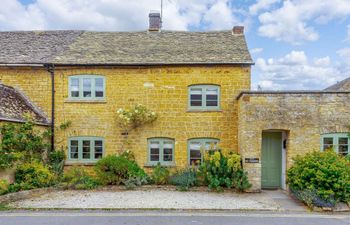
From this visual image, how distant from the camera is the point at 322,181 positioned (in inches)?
400

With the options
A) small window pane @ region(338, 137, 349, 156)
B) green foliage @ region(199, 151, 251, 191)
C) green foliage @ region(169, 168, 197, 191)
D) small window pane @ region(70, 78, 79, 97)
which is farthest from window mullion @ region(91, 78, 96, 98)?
small window pane @ region(338, 137, 349, 156)

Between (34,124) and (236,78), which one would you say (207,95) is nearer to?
(236,78)

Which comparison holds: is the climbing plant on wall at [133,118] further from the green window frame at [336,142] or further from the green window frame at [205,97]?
the green window frame at [336,142]

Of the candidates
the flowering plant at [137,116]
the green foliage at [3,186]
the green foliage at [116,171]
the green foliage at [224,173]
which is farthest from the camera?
the flowering plant at [137,116]

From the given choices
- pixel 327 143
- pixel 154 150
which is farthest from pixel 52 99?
pixel 327 143

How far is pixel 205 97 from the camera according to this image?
47.5ft

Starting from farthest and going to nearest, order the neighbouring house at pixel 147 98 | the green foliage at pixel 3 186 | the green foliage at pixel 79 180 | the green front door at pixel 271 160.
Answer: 1. the neighbouring house at pixel 147 98
2. the green front door at pixel 271 160
3. the green foliage at pixel 79 180
4. the green foliage at pixel 3 186

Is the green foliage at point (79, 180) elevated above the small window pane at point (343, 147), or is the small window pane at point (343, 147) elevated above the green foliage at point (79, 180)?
the small window pane at point (343, 147)

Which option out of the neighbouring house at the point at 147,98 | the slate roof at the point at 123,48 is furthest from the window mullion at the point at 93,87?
the slate roof at the point at 123,48

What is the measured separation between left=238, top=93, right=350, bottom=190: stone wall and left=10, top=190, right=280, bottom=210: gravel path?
187 centimetres

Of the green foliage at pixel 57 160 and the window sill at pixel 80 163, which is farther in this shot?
the window sill at pixel 80 163

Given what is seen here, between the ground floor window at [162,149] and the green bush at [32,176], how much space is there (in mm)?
4724

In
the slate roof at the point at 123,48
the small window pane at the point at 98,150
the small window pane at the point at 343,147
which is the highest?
the slate roof at the point at 123,48

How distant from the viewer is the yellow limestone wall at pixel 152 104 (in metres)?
14.3
